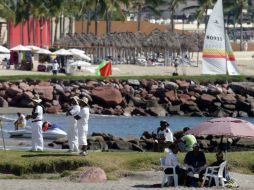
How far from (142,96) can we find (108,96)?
10.7 ft

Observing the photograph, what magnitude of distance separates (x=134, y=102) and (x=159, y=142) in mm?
35203

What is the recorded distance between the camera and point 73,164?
27.5m

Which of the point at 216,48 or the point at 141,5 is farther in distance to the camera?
the point at 141,5

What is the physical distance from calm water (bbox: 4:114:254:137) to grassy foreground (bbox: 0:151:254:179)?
74.3 feet

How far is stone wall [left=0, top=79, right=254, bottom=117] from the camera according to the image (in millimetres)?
64125

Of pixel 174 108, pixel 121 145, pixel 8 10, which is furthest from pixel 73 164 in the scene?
pixel 8 10

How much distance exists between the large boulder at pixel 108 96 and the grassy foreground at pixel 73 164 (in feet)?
121

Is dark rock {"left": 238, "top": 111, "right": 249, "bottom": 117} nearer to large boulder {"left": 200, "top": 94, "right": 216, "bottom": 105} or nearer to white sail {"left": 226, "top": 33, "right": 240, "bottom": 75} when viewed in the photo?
large boulder {"left": 200, "top": 94, "right": 216, "bottom": 105}

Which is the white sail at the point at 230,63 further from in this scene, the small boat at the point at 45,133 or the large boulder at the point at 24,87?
the small boat at the point at 45,133

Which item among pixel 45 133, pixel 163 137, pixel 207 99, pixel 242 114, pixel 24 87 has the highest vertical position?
pixel 163 137

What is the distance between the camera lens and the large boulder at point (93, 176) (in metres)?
26.5

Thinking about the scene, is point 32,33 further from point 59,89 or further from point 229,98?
point 59,89

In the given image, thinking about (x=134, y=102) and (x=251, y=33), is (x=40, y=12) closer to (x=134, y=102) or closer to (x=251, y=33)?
(x=134, y=102)

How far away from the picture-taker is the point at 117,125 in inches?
2288
